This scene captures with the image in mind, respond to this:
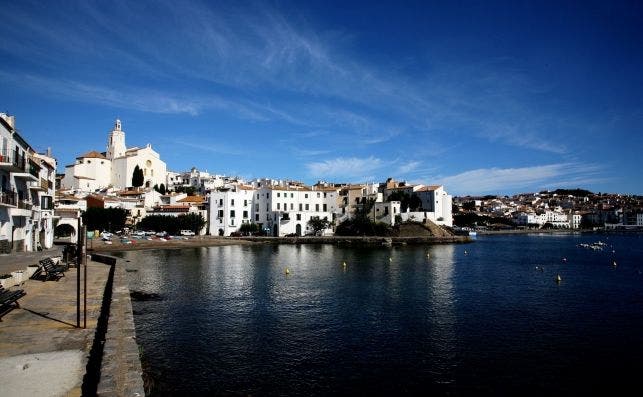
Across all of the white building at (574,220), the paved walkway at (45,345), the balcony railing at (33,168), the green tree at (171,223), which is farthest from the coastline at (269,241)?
the white building at (574,220)

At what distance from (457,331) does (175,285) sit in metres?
18.0

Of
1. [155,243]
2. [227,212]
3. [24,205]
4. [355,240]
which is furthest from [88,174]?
[24,205]

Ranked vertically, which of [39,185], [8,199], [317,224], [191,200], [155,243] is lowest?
[155,243]

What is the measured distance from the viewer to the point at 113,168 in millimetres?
110375

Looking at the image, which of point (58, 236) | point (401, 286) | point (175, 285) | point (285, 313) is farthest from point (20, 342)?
point (58, 236)

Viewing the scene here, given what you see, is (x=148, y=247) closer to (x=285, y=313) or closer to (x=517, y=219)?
(x=285, y=313)

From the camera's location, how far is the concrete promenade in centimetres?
855

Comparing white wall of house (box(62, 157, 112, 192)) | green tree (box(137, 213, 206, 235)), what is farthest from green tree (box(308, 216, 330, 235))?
white wall of house (box(62, 157, 112, 192))

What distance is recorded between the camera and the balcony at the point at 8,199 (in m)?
25.7

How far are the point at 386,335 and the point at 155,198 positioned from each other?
269ft

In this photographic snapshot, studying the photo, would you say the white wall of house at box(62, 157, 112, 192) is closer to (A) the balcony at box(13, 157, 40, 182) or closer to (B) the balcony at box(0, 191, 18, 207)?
(A) the balcony at box(13, 157, 40, 182)

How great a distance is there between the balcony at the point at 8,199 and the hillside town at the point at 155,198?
2.5 inches

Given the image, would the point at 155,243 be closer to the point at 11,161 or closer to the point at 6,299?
the point at 11,161

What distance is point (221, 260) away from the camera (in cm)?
4450
